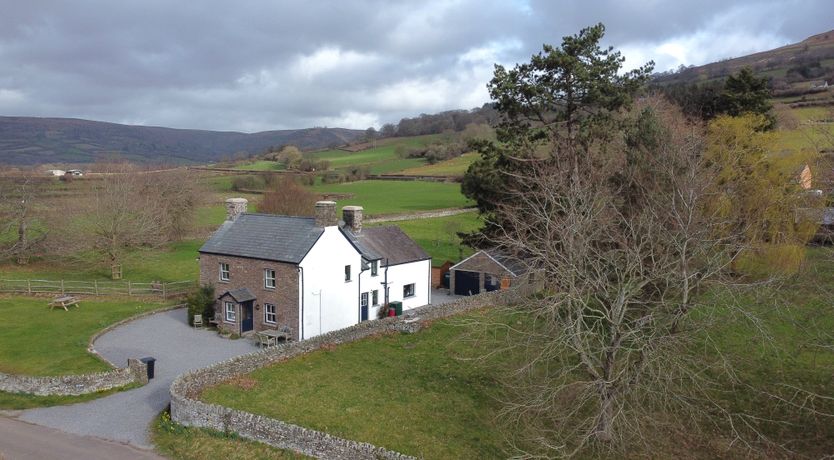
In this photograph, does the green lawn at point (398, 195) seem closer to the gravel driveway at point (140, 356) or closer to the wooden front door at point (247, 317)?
the wooden front door at point (247, 317)

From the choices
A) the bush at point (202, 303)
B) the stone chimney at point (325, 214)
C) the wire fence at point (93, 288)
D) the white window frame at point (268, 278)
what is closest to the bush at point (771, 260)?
the stone chimney at point (325, 214)

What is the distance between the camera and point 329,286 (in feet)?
96.6

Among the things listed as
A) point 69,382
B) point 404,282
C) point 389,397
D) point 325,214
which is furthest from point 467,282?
point 69,382

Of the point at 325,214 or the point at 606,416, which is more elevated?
the point at 325,214

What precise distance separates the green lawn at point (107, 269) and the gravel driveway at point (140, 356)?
36.8 feet

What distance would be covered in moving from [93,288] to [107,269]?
29.8 feet

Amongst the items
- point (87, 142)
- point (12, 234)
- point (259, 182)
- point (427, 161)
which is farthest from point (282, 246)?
point (87, 142)

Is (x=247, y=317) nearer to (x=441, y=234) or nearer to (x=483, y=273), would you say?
(x=483, y=273)

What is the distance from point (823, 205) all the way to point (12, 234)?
6044cm

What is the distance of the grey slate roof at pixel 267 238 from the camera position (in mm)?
28625

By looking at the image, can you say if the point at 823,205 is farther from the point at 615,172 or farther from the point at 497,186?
the point at 497,186

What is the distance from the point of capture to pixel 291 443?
1652cm

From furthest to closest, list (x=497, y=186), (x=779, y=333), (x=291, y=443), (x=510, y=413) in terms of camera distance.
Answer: (x=497, y=186) → (x=779, y=333) → (x=510, y=413) → (x=291, y=443)

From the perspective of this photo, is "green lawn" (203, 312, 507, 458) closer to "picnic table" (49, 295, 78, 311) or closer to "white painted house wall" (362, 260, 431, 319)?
"white painted house wall" (362, 260, 431, 319)
